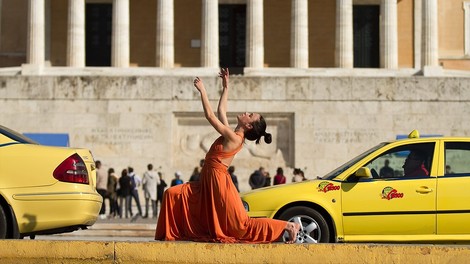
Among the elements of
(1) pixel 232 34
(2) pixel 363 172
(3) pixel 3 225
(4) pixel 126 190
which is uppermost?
(1) pixel 232 34

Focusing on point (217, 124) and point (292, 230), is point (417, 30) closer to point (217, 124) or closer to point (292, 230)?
point (292, 230)

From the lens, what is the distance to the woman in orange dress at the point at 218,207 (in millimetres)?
9500

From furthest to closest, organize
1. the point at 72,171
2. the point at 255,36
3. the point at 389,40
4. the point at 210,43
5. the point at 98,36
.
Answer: the point at 98,36
the point at 389,40
the point at 255,36
the point at 210,43
the point at 72,171

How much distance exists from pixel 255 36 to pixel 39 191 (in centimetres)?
2680

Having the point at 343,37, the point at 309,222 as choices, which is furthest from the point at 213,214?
the point at 343,37

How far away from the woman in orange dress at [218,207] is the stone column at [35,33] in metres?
27.8

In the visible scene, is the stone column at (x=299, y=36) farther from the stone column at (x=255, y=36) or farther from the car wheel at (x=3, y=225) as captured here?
the car wheel at (x=3, y=225)

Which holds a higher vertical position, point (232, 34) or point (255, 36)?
point (232, 34)

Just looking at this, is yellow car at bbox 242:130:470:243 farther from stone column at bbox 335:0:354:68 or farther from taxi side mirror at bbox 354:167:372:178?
stone column at bbox 335:0:354:68

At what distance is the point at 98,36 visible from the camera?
42.4 m

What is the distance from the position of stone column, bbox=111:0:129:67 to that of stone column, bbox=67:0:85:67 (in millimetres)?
1217

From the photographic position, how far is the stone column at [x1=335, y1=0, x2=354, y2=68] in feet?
123

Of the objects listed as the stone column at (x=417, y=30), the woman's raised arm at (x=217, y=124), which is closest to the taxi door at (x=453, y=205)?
the woman's raised arm at (x=217, y=124)

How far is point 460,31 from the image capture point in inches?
1754
